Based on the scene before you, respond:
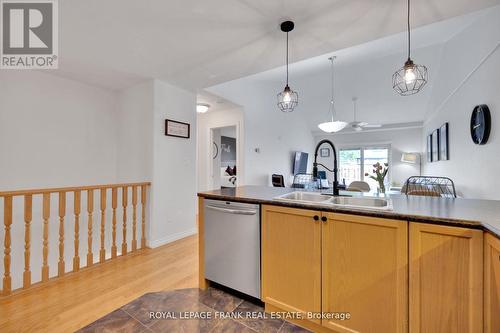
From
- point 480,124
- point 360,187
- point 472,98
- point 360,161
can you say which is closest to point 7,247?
point 360,187

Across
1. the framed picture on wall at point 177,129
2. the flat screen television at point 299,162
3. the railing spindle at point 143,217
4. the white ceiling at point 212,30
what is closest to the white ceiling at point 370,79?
the framed picture on wall at point 177,129

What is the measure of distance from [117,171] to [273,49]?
2921 mm

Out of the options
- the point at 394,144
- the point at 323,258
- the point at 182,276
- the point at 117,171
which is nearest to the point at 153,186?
the point at 117,171

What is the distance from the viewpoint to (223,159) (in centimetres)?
607

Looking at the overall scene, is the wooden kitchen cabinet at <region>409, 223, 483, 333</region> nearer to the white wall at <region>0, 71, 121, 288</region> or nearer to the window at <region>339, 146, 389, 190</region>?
the white wall at <region>0, 71, 121, 288</region>

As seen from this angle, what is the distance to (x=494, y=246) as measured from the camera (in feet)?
3.04

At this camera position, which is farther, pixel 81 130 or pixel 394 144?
pixel 394 144

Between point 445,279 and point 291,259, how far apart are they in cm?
81

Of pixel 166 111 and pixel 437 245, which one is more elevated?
pixel 166 111

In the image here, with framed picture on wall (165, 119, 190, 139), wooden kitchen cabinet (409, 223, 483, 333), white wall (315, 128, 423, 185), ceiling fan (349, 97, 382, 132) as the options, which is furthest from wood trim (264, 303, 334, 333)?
white wall (315, 128, 423, 185)

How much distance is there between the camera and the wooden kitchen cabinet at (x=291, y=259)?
1.43 metres

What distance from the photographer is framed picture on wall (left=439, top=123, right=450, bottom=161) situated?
11.9 feet

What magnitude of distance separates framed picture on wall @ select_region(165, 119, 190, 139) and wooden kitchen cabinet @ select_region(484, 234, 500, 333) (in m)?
3.24

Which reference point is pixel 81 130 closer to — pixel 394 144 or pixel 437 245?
pixel 437 245
